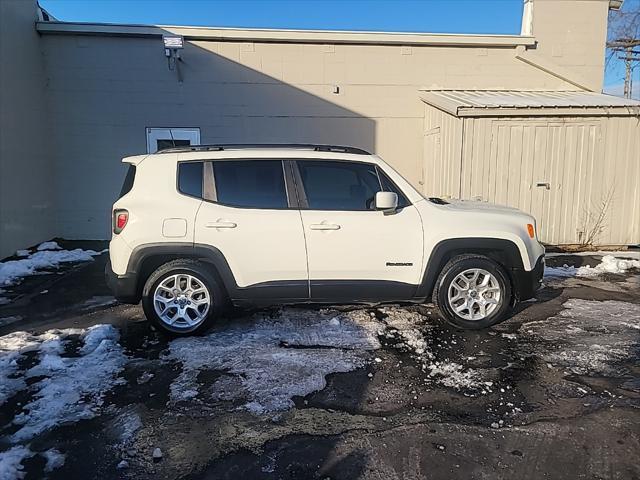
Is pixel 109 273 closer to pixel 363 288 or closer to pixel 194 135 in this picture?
pixel 363 288

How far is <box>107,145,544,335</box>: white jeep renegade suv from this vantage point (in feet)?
15.6

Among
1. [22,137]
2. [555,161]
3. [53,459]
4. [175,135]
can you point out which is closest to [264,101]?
[175,135]

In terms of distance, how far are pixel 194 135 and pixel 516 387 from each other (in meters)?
8.58

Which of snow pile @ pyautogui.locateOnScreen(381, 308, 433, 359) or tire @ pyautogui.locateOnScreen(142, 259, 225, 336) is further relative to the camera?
tire @ pyautogui.locateOnScreen(142, 259, 225, 336)

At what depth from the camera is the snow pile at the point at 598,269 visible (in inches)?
299

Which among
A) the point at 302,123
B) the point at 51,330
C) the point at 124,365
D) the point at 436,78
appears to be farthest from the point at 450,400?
the point at 436,78

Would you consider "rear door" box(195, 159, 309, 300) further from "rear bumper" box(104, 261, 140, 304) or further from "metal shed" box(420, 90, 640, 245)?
"metal shed" box(420, 90, 640, 245)

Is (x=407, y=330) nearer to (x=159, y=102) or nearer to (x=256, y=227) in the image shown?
(x=256, y=227)

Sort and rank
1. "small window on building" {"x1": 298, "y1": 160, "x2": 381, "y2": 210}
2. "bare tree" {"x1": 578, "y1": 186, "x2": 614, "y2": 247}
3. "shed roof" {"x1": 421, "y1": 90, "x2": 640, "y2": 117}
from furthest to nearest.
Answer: "bare tree" {"x1": 578, "y1": 186, "x2": 614, "y2": 247} → "shed roof" {"x1": 421, "y1": 90, "x2": 640, "y2": 117} → "small window on building" {"x1": 298, "y1": 160, "x2": 381, "y2": 210}

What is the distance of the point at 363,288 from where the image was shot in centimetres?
487

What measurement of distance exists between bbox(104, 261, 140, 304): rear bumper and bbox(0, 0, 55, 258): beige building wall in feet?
15.6

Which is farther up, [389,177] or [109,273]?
[389,177]

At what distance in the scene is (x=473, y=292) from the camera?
506 cm

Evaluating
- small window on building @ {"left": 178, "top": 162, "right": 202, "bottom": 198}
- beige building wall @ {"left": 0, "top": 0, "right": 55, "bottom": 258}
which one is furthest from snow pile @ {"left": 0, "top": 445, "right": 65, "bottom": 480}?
beige building wall @ {"left": 0, "top": 0, "right": 55, "bottom": 258}
